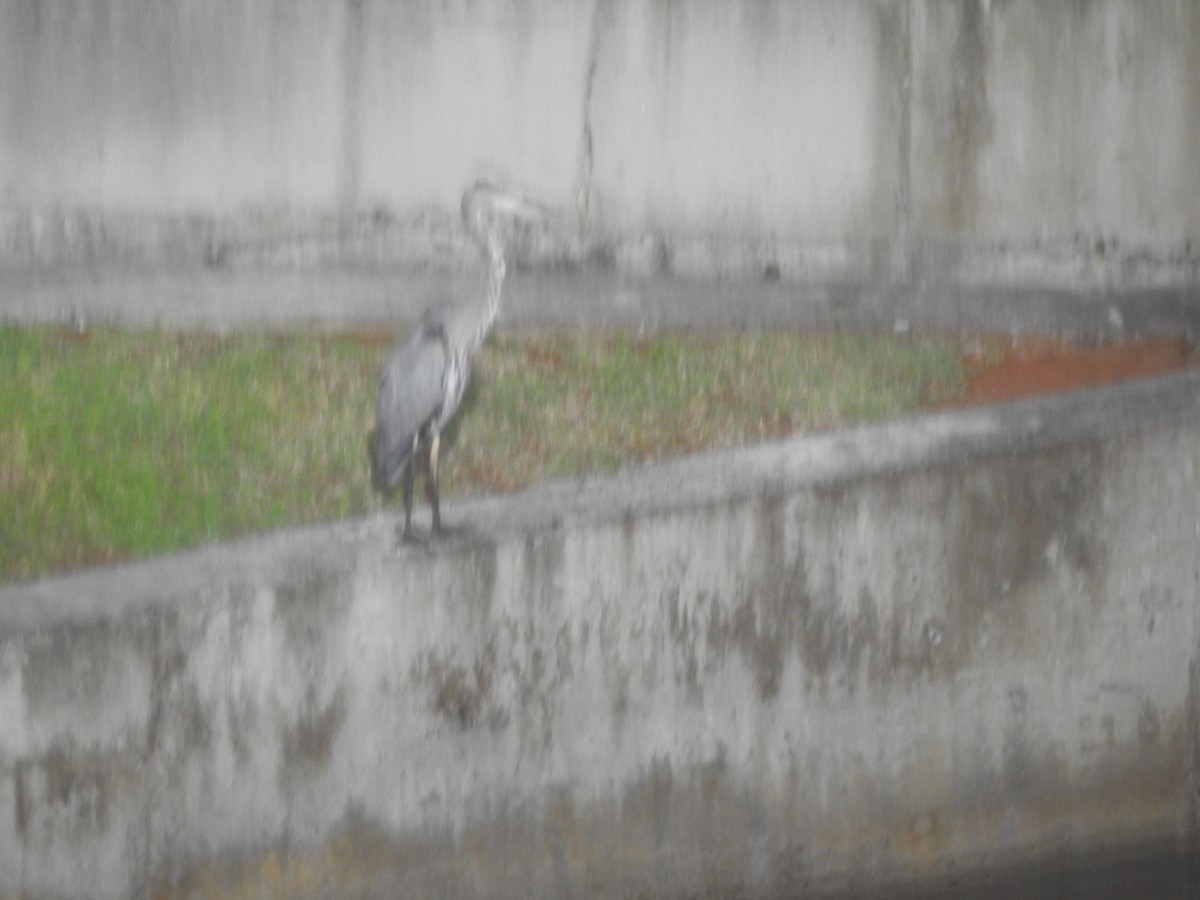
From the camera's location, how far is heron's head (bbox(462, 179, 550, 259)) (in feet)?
23.4

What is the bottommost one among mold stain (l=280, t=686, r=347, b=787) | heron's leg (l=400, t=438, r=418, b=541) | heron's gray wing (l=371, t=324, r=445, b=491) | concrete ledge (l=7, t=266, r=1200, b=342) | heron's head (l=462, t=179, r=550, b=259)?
mold stain (l=280, t=686, r=347, b=787)

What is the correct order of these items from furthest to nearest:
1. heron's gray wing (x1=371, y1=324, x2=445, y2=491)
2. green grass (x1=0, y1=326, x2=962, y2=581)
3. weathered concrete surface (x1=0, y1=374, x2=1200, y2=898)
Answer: green grass (x1=0, y1=326, x2=962, y2=581)
heron's gray wing (x1=371, y1=324, x2=445, y2=491)
weathered concrete surface (x1=0, y1=374, x2=1200, y2=898)

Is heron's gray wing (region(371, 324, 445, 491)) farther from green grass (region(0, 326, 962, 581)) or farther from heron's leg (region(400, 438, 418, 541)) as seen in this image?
green grass (region(0, 326, 962, 581))

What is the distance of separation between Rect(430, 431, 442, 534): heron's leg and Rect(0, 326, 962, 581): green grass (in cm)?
24

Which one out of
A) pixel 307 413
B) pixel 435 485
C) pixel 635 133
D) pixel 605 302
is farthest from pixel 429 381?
pixel 635 133

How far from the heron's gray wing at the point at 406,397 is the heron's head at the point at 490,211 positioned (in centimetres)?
45

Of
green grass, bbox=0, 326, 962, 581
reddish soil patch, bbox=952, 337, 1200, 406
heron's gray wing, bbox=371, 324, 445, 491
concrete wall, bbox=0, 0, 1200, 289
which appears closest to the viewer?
heron's gray wing, bbox=371, 324, 445, 491

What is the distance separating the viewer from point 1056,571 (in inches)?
297

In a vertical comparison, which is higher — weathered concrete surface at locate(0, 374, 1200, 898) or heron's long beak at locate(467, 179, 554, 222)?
heron's long beak at locate(467, 179, 554, 222)

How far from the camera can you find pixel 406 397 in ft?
22.8

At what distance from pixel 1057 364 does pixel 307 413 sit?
3.27m

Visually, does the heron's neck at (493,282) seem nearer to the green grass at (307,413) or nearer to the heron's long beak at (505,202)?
the heron's long beak at (505,202)

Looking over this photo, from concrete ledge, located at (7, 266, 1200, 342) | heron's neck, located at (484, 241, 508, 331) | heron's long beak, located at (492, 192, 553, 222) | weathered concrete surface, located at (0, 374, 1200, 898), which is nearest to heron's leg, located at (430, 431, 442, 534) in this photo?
weathered concrete surface, located at (0, 374, 1200, 898)

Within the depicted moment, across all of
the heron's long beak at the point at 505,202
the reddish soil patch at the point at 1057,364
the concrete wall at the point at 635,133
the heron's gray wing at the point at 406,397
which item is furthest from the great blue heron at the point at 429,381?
the reddish soil patch at the point at 1057,364
